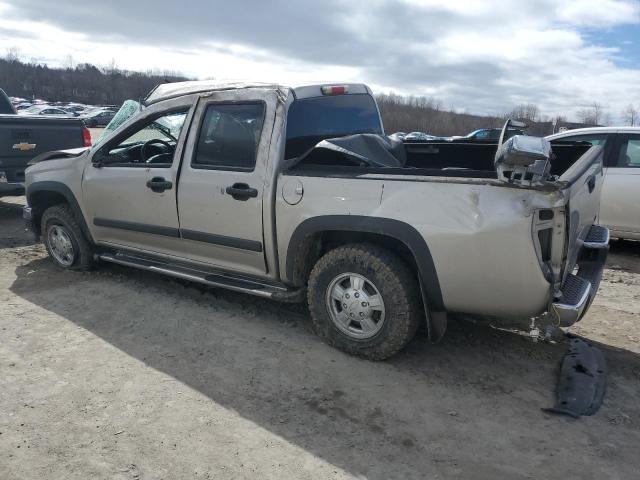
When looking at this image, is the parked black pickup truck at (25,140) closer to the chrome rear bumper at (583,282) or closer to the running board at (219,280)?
the running board at (219,280)

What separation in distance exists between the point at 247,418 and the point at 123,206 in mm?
2520

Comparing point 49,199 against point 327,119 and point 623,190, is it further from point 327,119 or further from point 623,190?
point 623,190

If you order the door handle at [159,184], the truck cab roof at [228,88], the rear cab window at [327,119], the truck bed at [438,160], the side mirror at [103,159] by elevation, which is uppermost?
the truck cab roof at [228,88]

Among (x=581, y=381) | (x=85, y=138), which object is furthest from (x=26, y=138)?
(x=581, y=381)

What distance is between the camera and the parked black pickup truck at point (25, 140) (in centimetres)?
723

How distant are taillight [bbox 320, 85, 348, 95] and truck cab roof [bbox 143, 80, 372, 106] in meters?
0.01

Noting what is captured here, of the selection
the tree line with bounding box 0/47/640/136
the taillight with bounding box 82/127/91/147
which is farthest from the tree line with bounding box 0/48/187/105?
the taillight with bounding box 82/127/91/147

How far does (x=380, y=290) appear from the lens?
339cm

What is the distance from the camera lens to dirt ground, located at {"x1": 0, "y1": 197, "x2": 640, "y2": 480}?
2564 mm

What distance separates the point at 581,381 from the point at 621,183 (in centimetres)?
396

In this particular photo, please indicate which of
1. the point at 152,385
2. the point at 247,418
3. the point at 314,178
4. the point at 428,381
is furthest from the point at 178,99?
the point at 428,381

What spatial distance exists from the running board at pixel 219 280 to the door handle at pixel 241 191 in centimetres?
69

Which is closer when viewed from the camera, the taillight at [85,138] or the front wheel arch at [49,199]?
the front wheel arch at [49,199]

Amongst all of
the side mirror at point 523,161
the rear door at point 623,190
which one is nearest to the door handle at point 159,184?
the side mirror at point 523,161
